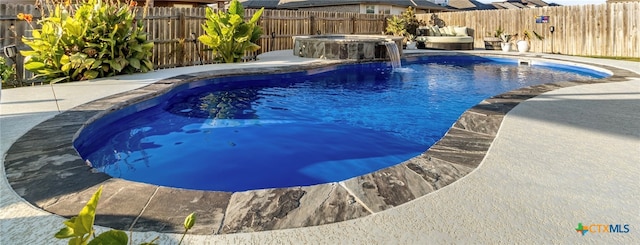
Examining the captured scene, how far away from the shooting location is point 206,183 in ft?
10.5

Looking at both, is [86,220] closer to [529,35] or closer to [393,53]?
[393,53]

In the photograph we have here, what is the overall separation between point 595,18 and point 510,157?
13.1 meters

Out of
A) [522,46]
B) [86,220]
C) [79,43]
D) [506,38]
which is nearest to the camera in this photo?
[86,220]

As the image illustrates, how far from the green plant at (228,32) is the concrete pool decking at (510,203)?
245 inches

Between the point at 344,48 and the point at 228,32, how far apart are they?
324 cm

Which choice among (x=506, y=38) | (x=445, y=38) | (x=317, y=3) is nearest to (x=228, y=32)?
(x=445, y=38)

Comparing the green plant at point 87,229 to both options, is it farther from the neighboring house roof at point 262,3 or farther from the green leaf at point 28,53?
the neighboring house roof at point 262,3

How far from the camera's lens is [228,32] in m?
9.54

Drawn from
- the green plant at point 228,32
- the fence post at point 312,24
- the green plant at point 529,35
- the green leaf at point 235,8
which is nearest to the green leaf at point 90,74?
the green plant at point 228,32

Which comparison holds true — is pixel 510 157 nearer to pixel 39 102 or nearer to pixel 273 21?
pixel 39 102

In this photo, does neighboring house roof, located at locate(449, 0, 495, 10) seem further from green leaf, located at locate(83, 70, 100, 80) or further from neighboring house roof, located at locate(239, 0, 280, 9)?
green leaf, located at locate(83, 70, 100, 80)

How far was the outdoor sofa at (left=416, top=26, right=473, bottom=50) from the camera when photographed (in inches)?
619

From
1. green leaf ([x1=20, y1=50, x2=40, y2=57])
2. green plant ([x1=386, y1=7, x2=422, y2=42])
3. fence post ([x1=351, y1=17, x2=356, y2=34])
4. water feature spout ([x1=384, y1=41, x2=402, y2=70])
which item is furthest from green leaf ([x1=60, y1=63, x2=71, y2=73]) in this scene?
green plant ([x1=386, y1=7, x2=422, y2=42])

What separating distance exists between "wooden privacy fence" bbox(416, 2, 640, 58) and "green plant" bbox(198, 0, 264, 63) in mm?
10862
